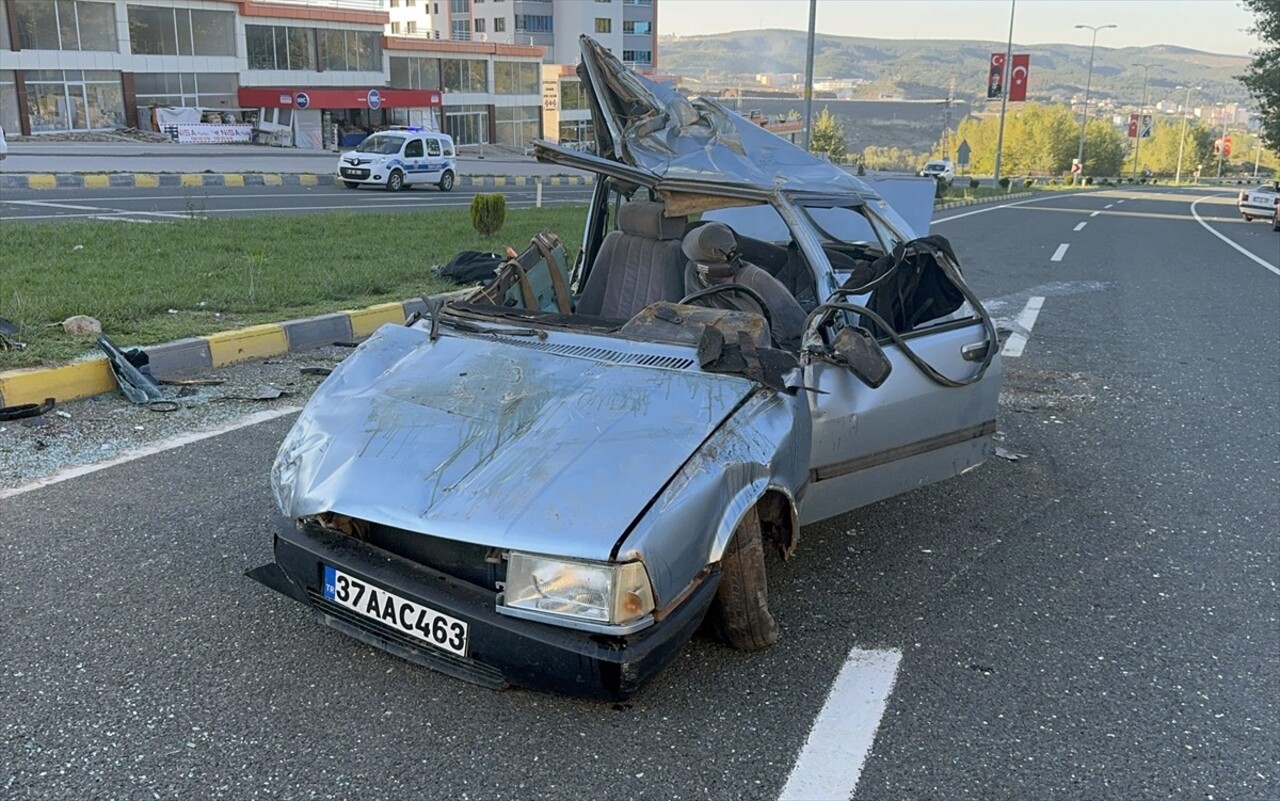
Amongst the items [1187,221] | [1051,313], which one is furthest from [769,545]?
[1187,221]

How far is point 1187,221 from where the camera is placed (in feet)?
92.6

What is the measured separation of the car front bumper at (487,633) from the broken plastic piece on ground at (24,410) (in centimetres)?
346

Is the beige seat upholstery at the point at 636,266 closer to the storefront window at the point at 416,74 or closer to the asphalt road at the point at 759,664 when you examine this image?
the asphalt road at the point at 759,664

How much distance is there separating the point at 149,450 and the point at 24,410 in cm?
100

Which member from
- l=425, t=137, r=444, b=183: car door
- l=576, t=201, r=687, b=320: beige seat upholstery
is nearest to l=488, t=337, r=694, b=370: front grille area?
l=576, t=201, r=687, b=320: beige seat upholstery

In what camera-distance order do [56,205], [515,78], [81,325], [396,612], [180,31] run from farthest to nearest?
[515,78] < [180,31] < [56,205] < [81,325] < [396,612]

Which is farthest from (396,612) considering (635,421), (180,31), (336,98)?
(336,98)

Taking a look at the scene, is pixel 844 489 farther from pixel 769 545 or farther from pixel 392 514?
pixel 392 514

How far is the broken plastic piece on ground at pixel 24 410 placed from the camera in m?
5.73

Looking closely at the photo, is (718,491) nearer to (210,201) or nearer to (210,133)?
(210,201)

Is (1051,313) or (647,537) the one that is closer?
(647,537)

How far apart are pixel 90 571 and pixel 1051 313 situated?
30.6ft

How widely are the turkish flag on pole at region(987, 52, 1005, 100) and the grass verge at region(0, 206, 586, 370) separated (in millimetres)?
47426

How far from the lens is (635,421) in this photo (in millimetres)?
3297
